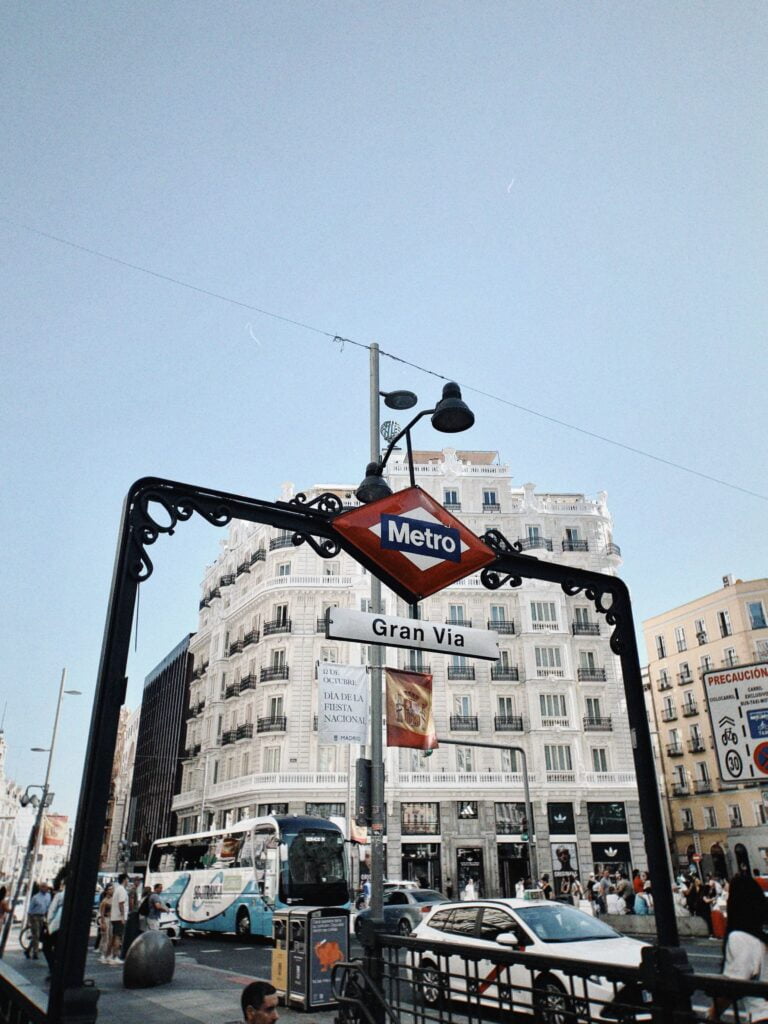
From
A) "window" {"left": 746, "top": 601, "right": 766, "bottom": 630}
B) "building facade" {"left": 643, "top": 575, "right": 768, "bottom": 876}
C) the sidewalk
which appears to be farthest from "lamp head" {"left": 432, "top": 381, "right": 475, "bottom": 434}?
"window" {"left": 746, "top": 601, "right": 766, "bottom": 630}

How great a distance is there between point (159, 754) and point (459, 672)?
115 feet

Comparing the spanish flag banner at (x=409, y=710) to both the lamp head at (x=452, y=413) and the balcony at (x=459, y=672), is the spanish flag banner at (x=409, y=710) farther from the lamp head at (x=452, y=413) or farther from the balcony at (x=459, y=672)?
the balcony at (x=459, y=672)

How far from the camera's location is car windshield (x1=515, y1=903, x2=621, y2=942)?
33.2 ft

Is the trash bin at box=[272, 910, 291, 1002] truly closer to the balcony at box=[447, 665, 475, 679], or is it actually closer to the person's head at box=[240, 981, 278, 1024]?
the person's head at box=[240, 981, 278, 1024]

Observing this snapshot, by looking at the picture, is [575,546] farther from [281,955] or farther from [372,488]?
[372,488]

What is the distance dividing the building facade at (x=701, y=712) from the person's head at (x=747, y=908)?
51.0m

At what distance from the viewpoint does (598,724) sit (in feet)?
148

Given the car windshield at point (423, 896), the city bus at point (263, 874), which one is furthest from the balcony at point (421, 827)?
the car windshield at point (423, 896)

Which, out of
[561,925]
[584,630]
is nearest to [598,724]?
[584,630]

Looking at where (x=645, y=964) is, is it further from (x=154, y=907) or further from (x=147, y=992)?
(x=154, y=907)

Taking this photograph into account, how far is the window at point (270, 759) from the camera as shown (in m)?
43.6

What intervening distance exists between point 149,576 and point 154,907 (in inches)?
715

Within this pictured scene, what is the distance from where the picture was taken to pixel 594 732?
45062mm

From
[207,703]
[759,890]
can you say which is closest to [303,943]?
[759,890]
